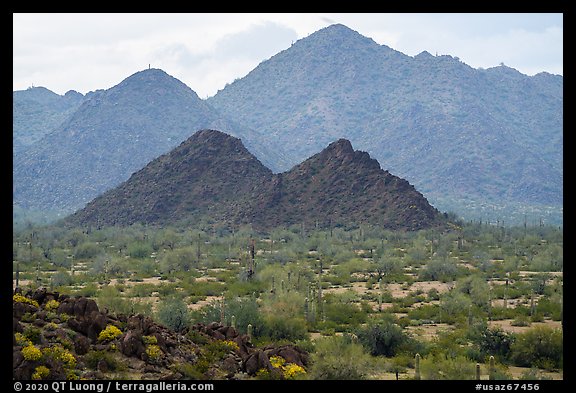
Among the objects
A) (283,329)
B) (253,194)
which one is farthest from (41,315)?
(253,194)

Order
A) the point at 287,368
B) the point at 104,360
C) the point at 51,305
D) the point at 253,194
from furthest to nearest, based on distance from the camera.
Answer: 1. the point at 253,194
2. the point at 51,305
3. the point at 287,368
4. the point at 104,360

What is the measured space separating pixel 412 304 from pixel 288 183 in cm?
7207

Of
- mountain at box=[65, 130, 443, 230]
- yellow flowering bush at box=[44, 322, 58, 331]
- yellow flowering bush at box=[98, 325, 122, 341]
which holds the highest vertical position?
mountain at box=[65, 130, 443, 230]

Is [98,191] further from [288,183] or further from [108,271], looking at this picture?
[108,271]

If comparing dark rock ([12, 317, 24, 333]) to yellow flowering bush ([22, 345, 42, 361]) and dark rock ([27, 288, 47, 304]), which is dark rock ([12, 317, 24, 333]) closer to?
yellow flowering bush ([22, 345, 42, 361])

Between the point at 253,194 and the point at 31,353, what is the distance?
96788mm

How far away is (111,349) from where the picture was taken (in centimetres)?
2180

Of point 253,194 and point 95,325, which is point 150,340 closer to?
point 95,325

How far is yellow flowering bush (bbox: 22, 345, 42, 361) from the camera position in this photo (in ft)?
64.3

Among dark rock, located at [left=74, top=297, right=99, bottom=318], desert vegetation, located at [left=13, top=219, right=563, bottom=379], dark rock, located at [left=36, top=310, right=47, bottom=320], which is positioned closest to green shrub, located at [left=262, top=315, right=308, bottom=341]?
desert vegetation, located at [left=13, top=219, right=563, bottom=379]

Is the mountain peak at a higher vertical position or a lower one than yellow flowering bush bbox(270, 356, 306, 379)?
higher

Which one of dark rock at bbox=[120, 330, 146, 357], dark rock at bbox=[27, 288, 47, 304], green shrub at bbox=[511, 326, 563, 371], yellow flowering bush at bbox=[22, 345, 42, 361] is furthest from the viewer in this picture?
green shrub at bbox=[511, 326, 563, 371]

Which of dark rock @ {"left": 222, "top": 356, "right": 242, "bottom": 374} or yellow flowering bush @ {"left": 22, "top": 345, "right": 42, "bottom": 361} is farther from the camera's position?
dark rock @ {"left": 222, "top": 356, "right": 242, "bottom": 374}
